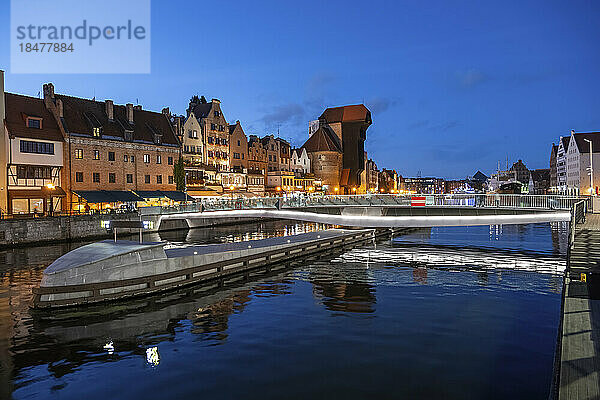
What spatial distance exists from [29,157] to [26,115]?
282 inches

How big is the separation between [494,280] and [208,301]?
24978 millimetres

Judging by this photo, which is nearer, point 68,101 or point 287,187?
point 68,101

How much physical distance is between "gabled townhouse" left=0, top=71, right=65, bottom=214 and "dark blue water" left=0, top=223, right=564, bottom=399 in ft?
108

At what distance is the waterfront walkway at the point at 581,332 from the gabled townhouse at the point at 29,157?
6728 centimetres

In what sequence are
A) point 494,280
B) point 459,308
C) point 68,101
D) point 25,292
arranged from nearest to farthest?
point 459,308, point 25,292, point 494,280, point 68,101

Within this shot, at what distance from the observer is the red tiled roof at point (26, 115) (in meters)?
69.2

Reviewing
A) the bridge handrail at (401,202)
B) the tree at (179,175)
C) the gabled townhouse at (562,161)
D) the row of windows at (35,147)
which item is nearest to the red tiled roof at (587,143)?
the gabled townhouse at (562,161)

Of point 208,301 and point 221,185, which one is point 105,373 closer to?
point 208,301

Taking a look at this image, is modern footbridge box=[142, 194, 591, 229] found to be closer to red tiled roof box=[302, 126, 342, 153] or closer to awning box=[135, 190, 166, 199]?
awning box=[135, 190, 166, 199]

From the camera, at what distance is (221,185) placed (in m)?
105

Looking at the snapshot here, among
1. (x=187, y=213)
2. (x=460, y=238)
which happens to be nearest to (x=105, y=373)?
(x=187, y=213)

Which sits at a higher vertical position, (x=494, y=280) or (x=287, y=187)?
(x=287, y=187)

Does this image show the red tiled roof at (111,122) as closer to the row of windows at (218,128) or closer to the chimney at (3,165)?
the chimney at (3,165)

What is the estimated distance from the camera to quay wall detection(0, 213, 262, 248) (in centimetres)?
5957
